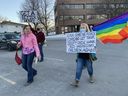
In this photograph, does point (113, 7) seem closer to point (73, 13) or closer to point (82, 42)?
point (73, 13)

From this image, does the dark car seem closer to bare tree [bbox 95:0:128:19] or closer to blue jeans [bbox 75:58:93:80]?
blue jeans [bbox 75:58:93:80]

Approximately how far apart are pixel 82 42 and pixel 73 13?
7912cm

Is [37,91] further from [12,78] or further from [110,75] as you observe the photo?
[110,75]

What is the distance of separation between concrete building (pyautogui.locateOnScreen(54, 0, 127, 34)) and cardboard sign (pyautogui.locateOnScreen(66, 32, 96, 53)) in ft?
247

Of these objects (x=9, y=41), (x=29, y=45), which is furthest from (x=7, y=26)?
(x=29, y=45)

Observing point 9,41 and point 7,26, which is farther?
point 7,26

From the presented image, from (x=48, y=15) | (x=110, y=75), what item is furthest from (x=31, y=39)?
(x=48, y=15)

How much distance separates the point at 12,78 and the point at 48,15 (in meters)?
66.1

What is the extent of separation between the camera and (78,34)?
25.2ft

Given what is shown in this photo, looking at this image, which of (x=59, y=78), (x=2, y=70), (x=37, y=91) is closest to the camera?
(x=37, y=91)

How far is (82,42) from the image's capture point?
7.69 m

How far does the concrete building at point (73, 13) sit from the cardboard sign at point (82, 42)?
75.3 metres

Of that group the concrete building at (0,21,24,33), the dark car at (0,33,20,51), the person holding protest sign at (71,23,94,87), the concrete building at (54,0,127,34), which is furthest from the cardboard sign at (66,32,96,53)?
the concrete building at (54,0,127,34)

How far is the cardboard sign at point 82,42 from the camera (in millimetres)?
7555
